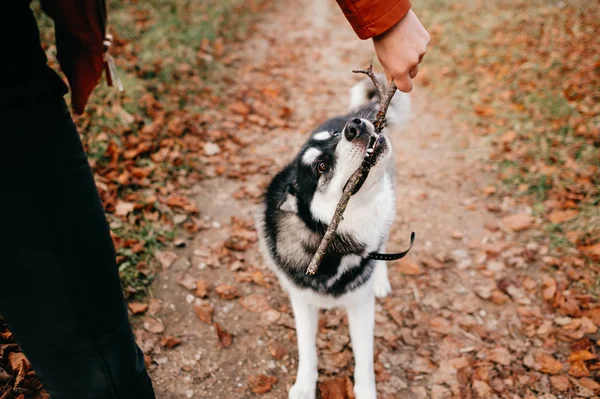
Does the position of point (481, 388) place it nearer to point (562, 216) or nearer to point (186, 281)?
point (562, 216)

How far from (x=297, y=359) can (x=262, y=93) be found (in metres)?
4.55

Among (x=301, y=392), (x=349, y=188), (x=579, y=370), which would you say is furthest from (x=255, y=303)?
(x=579, y=370)

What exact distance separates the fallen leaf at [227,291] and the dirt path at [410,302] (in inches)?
0.7

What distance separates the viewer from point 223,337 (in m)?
2.87

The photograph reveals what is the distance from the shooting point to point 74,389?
136cm

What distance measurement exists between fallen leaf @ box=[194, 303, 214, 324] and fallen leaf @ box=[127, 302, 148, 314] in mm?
386

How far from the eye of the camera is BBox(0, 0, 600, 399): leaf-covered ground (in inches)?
108

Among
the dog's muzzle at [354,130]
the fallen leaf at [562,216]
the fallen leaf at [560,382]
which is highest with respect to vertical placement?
the dog's muzzle at [354,130]

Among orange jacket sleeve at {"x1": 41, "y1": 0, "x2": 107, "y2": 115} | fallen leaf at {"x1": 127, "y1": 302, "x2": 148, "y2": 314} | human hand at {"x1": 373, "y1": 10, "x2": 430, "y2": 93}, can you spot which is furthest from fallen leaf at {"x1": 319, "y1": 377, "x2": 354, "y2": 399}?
orange jacket sleeve at {"x1": 41, "y1": 0, "x2": 107, "y2": 115}

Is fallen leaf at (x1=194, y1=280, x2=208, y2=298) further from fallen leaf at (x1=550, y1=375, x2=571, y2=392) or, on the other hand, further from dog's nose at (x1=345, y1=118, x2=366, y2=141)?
fallen leaf at (x1=550, y1=375, x2=571, y2=392)

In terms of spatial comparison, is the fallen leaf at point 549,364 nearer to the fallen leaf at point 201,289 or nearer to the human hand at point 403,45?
the human hand at point 403,45

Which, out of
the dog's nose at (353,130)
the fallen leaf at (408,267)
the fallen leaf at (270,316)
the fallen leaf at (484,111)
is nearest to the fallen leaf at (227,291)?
the fallen leaf at (270,316)

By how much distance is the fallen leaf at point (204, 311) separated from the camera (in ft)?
9.77

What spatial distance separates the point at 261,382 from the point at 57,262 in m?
1.83
